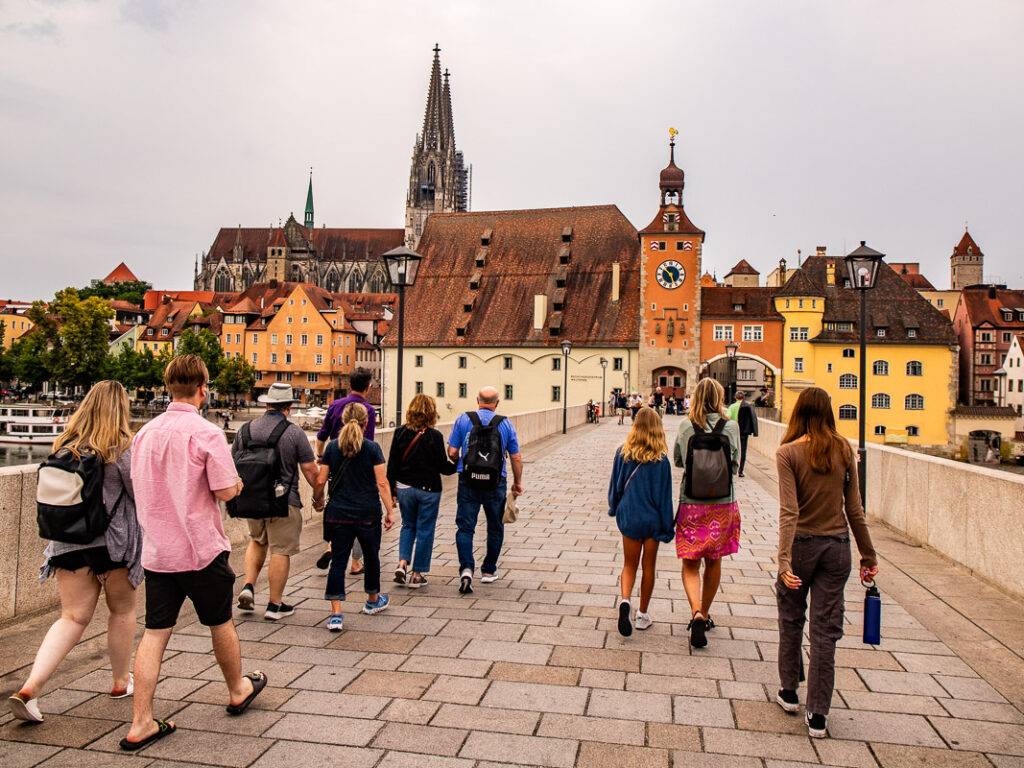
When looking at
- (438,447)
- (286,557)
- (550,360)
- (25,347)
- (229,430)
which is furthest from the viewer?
(25,347)

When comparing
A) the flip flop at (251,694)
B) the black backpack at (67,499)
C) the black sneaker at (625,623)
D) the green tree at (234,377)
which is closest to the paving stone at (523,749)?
the flip flop at (251,694)

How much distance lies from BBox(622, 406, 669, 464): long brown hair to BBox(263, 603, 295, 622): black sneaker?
2.76m

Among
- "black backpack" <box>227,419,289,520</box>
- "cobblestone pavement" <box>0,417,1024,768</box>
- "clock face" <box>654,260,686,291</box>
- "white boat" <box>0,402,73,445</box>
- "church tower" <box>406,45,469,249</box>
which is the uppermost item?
"church tower" <box>406,45,469,249</box>

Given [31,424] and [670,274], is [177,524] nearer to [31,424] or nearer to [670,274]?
[670,274]

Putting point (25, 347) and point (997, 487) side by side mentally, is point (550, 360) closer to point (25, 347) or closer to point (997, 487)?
point (25, 347)

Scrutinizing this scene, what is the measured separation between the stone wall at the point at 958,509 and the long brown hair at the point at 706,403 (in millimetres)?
2856

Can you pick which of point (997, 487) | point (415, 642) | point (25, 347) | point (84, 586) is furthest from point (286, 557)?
point (25, 347)

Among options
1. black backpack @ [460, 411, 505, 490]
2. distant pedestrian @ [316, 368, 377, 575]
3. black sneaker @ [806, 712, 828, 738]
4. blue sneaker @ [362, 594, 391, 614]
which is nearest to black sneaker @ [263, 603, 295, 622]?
blue sneaker @ [362, 594, 391, 614]

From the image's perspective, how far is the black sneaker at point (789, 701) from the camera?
463 centimetres

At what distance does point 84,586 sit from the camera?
14.6 feet

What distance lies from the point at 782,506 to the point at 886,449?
26.4ft

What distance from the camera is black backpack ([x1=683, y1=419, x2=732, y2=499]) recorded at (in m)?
5.95

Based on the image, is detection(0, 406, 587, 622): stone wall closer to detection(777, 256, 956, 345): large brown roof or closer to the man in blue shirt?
the man in blue shirt

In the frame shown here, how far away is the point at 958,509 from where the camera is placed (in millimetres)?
8500
